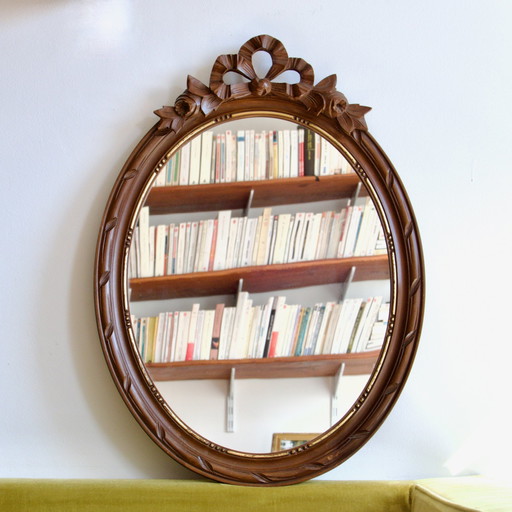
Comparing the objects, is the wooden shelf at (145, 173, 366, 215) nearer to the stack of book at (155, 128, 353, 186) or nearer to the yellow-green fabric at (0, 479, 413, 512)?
the stack of book at (155, 128, 353, 186)

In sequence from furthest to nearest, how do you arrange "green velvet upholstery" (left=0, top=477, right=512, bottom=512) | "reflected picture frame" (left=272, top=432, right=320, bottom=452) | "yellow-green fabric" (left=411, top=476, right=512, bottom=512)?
"reflected picture frame" (left=272, top=432, right=320, bottom=452), "green velvet upholstery" (left=0, top=477, right=512, bottom=512), "yellow-green fabric" (left=411, top=476, right=512, bottom=512)

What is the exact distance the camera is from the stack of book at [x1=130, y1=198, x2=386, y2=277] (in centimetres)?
196

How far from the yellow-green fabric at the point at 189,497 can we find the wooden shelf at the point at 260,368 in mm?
280

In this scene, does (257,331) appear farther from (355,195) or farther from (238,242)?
(355,195)

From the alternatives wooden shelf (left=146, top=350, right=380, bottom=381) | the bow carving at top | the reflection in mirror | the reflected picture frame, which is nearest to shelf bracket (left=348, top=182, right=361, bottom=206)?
the reflection in mirror

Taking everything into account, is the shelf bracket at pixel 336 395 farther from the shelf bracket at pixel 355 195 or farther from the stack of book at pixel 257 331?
the shelf bracket at pixel 355 195

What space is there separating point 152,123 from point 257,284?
21.6 inches

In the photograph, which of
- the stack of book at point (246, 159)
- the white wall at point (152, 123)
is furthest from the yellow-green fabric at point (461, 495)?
the stack of book at point (246, 159)

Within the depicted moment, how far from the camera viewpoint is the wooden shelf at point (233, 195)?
1.97 m

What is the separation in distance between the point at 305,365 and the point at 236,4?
105 cm

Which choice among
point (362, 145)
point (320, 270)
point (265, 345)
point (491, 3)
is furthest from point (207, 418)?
point (491, 3)

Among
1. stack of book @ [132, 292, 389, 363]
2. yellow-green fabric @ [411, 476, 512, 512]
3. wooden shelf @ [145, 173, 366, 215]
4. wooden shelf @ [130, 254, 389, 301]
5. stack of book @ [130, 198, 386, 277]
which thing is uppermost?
wooden shelf @ [145, 173, 366, 215]

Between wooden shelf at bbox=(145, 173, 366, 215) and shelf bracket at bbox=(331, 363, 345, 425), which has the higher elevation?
wooden shelf at bbox=(145, 173, 366, 215)

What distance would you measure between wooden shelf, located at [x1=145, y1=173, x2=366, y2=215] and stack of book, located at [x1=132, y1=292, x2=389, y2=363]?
261 mm
